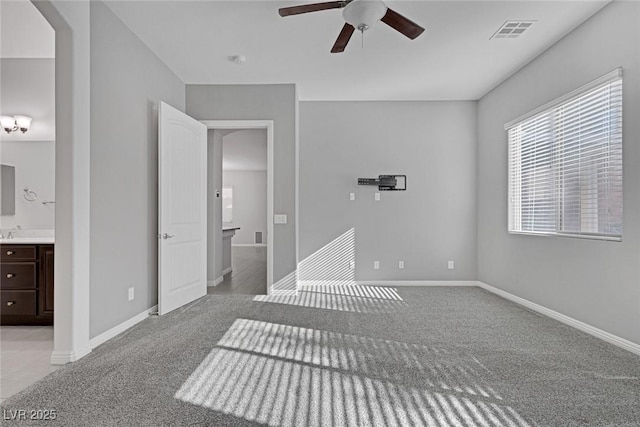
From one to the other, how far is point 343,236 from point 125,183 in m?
3.17

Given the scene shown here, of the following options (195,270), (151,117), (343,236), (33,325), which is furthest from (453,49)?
(33,325)

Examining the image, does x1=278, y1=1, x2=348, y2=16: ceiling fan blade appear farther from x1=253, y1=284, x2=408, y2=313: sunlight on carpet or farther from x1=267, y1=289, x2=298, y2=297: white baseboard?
x1=267, y1=289, x2=298, y2=297: white baseboard

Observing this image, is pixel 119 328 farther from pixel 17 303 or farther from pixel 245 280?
pixel 245 280

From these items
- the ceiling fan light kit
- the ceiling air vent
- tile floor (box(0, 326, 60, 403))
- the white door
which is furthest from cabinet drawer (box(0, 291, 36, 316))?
the ceiling air vent

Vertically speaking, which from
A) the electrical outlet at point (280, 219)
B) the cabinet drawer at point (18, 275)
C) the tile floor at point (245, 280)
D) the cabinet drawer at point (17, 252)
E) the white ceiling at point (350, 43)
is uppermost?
the white ceiling at point (350, 43)

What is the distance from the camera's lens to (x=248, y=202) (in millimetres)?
13227

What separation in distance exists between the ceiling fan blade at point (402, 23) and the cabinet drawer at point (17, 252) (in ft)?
12.2

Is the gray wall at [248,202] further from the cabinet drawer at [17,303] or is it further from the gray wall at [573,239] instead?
the cabinet drawer at [17,303]

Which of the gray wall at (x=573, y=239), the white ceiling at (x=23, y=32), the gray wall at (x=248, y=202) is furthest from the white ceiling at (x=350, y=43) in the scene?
the gray wall at (x=248, y=202)

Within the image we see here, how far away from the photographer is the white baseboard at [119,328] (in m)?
2.93

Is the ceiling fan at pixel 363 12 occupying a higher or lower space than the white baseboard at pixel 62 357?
higher

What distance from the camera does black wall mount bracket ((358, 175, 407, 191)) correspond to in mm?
5566

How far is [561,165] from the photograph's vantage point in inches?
Answer: 148

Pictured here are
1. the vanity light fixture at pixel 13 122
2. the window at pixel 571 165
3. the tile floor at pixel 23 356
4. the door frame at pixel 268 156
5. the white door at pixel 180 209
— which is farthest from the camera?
the door frame at pixel 268 156
